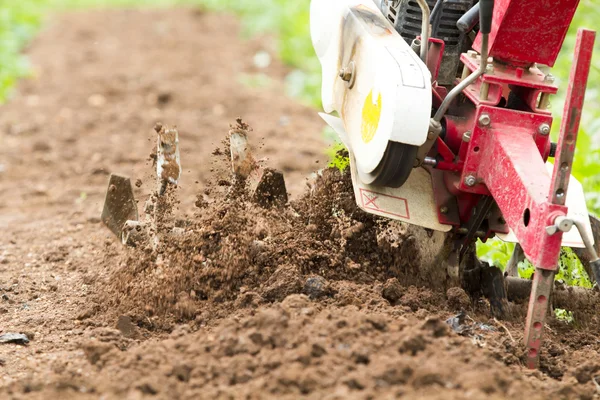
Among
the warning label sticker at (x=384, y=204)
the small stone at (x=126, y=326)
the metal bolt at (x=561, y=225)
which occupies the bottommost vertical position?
the small stone at (x=126, y=326)

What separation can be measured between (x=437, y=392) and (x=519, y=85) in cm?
140

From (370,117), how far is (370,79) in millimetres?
164

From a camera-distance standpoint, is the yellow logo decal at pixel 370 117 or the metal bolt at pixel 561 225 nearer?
the metal bolt at pixel 561 225

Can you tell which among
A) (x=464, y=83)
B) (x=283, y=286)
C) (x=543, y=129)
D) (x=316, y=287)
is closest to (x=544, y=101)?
(x=543, y=129)

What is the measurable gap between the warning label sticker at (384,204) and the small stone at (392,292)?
0.94 ft

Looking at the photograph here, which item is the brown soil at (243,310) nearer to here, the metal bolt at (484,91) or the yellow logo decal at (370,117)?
the yellow logo decal at (370,117)

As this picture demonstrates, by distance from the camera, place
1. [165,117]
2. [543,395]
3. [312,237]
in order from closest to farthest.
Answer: [543,395] → [312,237] → [165,117]

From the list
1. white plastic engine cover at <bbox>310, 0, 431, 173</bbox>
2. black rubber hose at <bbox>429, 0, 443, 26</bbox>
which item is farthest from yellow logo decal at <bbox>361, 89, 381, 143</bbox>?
black rubber hose at <bbox>429, 0, 443, 26</bbox>

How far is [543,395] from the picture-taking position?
292 cm

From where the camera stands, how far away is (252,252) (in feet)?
13.1

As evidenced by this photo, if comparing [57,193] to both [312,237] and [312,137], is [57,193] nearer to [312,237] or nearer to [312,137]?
[312,137]

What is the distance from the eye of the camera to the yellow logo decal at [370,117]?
3.51 metres

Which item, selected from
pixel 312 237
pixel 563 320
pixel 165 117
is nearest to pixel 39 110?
pixel 165 117

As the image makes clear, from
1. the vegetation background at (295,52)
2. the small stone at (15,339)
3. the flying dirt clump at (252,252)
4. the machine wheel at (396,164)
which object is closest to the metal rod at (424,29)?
the machine wheel at (396,164)
